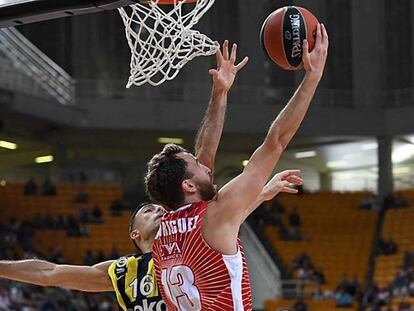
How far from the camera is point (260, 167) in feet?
11.3

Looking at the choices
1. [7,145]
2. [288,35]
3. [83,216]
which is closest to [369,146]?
[83,216]

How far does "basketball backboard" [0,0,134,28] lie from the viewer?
4.17 meters

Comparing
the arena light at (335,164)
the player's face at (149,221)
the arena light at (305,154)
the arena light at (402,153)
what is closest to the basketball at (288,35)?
the player's face at (149,221)

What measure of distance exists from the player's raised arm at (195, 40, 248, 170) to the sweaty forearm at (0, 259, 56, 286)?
852mm

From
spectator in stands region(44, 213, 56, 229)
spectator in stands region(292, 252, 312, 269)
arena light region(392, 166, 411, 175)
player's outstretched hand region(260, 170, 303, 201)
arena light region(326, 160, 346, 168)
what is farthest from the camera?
arena light region(326, 160, 346, 168)

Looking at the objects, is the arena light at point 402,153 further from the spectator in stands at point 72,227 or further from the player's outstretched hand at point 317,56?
the player's outstretched hand at point 317,56

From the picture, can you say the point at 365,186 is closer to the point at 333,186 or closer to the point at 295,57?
the point at 333,186

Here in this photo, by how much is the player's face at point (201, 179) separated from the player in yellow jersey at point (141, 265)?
1.82 feet

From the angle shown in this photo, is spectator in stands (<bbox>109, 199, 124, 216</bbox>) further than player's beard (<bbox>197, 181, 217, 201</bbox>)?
Yes

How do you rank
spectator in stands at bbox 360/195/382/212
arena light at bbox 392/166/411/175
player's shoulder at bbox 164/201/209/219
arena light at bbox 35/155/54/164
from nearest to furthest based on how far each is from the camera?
player's shoulder at bbox 164/201/209/219 → spectator in stands at bbox 360/195/382/212 → arena light at bbox 35/155/54/164 → arena light at bbox 392/166/411/175

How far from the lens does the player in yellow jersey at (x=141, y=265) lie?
4.25 m

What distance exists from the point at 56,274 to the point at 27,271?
0.53ft

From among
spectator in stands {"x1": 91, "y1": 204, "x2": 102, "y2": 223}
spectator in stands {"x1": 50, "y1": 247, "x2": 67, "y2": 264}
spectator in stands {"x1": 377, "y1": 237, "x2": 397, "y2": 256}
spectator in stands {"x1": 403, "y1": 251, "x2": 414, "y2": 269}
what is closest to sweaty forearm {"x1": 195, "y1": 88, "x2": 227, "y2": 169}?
spectator in stands {"x1": 50, "y1": 247, "x2": 67, "y2": 264}

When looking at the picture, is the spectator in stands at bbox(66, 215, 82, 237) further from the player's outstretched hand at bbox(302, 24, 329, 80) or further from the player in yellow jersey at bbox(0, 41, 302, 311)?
the player's outstretched hand at bbox(302, 24, 329, 80)
